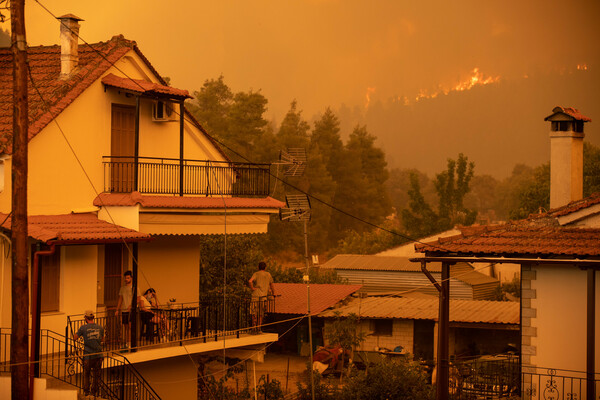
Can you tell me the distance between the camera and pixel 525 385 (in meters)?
17.6

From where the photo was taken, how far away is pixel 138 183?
22828 millimetres

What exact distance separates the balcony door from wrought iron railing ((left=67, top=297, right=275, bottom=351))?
337 cm

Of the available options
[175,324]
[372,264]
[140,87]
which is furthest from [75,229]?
[372,264]

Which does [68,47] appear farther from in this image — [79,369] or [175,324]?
[79,369]

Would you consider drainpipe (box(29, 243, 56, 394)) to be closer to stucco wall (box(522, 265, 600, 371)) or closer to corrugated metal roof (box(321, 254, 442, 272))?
stucco wall (box(522, 265, 600, 371))

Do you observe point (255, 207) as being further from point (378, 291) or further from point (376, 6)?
point (376, 6)

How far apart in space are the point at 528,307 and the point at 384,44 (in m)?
177

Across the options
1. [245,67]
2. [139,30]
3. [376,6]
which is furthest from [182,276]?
[376,6]

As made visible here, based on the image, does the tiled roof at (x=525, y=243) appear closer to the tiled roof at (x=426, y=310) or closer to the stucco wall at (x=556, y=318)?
the stucco wall at (x=556, y=318)

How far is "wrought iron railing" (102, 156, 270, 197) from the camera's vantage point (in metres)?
22.7

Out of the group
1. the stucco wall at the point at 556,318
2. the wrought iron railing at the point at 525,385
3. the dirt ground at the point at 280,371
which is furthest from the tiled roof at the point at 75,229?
the dirt ground at the point at 280,371

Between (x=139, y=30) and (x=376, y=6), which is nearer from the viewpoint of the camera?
(x=139, y=30)

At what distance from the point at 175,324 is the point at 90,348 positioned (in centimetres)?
443

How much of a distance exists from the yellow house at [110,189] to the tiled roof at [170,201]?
32 millimetres
